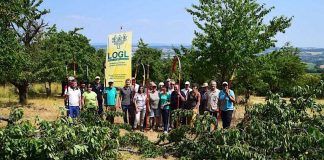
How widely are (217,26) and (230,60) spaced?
1.64m

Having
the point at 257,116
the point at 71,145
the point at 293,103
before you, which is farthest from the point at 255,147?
the point at 71,145

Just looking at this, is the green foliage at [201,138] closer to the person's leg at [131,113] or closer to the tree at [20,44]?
the person's leg at [131,113]

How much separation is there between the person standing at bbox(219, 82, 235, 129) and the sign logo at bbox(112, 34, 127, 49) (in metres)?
3.31

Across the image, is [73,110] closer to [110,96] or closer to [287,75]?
[110,96]

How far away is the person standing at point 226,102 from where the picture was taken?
36.5ft

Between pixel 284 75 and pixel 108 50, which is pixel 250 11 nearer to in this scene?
pixel 108 50

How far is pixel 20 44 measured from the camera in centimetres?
2056

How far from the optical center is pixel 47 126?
6.80 meters

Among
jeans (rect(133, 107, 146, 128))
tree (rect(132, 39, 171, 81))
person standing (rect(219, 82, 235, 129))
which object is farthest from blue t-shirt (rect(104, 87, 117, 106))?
tree (rect(132, 39, 171, 81))

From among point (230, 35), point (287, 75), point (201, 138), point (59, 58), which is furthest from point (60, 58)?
point (287, 75)

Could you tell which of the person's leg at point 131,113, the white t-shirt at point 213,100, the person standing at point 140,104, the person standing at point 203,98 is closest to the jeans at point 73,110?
the person's leg at point 131,113

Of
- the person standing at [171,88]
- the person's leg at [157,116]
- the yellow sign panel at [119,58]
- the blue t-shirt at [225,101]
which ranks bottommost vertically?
the person's leg at [157,116]

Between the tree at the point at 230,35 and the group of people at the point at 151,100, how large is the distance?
468cm

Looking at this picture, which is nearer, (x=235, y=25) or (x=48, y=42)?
(x=235, y=25)
